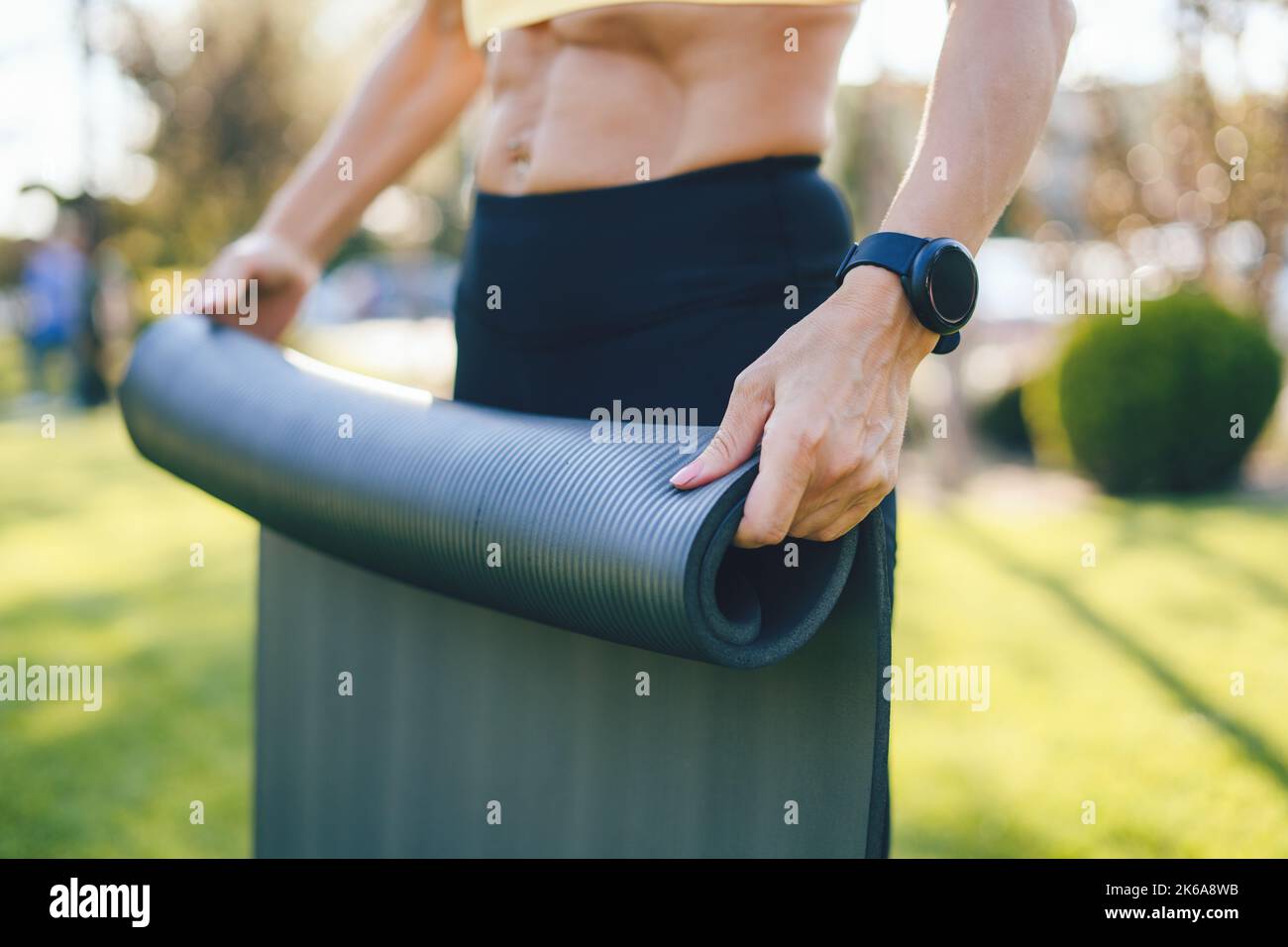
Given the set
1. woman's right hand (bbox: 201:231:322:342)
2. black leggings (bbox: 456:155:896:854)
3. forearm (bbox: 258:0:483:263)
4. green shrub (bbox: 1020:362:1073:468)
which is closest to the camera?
black leggings (bbox: 456:155:896:854)

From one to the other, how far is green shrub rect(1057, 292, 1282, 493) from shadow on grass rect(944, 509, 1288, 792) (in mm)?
1734

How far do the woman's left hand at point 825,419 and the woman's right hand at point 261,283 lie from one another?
3.63ft

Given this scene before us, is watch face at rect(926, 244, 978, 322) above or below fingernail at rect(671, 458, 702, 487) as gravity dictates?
above

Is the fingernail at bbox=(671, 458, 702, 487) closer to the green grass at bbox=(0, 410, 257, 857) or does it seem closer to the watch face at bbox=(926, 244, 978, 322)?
the watch face at bbox=(926, 244, 978, 322)

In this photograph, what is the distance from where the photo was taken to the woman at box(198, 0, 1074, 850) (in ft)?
3.22

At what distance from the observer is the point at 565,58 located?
57.1 inches

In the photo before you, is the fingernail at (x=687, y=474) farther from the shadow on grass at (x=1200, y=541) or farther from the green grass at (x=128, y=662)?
the shadow on grass at (x=1200, y=541)

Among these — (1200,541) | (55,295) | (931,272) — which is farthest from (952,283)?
(55,295)

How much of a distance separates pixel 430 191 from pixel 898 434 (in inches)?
965

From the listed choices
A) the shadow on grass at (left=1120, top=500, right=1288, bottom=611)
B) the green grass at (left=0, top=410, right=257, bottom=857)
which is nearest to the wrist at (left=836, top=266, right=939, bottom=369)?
the green grass at (left=0, top=410, right=257, bottom=857)

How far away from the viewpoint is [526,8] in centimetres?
146

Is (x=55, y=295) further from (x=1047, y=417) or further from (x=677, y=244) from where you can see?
(x=677, y=244)

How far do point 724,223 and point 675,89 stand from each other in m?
0.20
